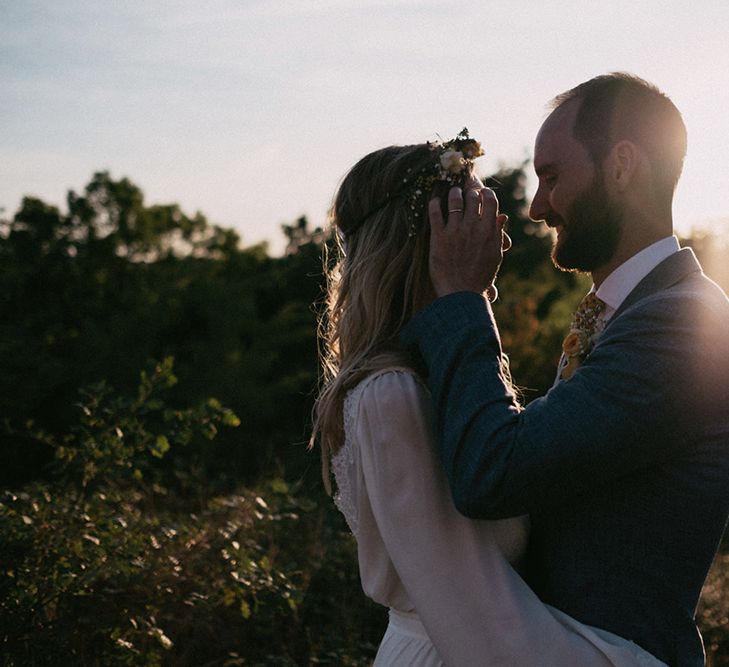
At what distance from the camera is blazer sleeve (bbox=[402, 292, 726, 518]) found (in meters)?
1.82

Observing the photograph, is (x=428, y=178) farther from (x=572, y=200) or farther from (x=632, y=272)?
(x=632, y=272)

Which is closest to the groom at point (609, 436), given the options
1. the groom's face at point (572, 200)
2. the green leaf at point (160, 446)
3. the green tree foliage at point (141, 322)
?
the groom's face at point (572, 200)

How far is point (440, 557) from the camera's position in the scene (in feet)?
6.41

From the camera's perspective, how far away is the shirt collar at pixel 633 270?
225 cm

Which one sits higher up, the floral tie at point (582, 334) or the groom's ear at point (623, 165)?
the groom's ear at point (623, 165)

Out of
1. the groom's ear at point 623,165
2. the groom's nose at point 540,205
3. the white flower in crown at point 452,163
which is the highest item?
the white flower in crown at point 452,163

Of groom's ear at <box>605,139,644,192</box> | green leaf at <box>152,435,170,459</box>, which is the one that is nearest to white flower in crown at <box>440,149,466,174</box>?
groom's ear at <box>605,139,644,192</box>

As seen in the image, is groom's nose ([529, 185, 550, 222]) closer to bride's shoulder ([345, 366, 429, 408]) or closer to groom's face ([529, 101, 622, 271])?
groom's face ([529, 101, 622, 271])

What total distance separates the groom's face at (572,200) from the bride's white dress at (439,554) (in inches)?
24.8

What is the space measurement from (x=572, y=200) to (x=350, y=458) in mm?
881

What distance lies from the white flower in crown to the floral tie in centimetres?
51

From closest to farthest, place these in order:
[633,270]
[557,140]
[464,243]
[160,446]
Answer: [464,243]
[633,270]
[557,140]
[160,446]

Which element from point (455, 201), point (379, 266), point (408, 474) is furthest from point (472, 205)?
point (408, 474)

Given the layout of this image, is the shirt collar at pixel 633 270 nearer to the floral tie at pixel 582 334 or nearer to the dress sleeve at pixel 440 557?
the floral tie at pixel 582 334
